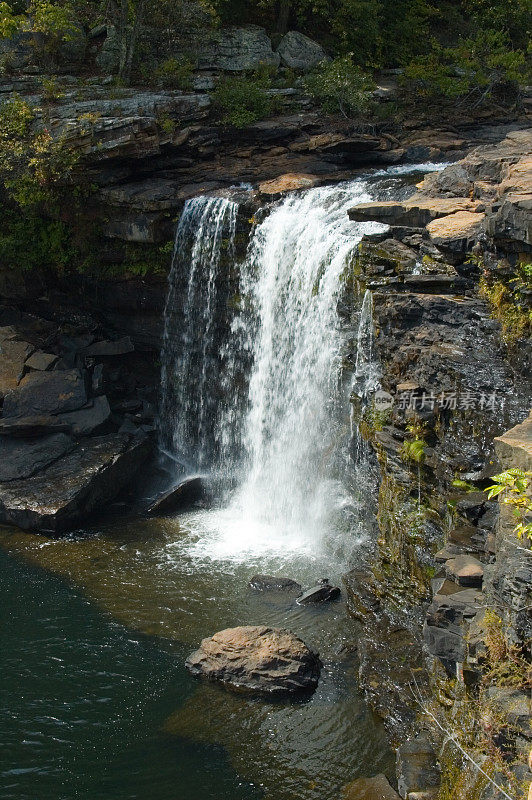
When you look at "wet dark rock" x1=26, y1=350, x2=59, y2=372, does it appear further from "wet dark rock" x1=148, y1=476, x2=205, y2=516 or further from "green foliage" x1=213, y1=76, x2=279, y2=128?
"green foliage" x1=213, y1=76, x2=279, y2=128

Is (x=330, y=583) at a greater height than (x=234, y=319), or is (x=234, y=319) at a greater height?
(x=234, y=319)

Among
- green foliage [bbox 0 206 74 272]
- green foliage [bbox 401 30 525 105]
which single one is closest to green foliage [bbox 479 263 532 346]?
green foliage [bbox 0 206 74 272]

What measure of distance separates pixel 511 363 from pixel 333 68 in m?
14.4

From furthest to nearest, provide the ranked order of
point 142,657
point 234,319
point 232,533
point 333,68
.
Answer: point 333,68 < point 234,319 < point 232,533 < point 142,657

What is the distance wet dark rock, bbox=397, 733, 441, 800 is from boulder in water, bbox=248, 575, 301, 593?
14.4ft

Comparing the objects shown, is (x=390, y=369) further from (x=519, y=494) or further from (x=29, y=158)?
(x=29, y=158)

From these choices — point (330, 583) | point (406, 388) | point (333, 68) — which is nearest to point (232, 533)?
point (330, 583)

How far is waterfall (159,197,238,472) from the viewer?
58.6 ft

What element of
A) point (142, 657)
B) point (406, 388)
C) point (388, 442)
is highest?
point (406, 388)

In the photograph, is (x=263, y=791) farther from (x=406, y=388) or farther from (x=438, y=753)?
(x=406, y=388)

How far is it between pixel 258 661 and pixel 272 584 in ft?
8.23

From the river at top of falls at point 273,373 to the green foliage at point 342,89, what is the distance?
10.4ft

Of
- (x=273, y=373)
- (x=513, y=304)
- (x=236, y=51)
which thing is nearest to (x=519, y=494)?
(x=513, y=304)

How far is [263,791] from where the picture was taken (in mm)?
8867
